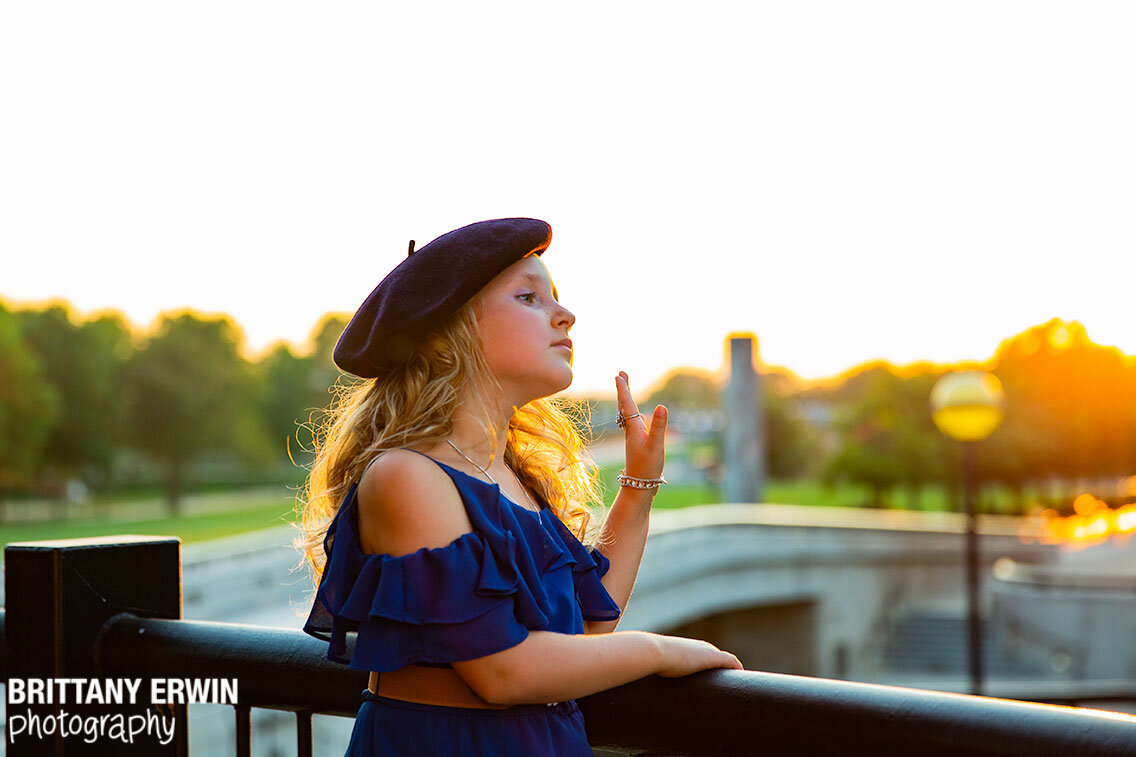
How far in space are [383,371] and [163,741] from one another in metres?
1.16

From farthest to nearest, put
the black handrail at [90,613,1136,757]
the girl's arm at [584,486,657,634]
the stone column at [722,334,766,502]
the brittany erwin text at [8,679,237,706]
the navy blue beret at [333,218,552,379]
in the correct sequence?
the stone column at [722,334,766,502] → the brittany erwin text at [8,679,237,706] → the girl's arm at [584,486,657,634] → the navy blue beret at [333,218,552,379] → the black handrail at [90,613,1136,757]

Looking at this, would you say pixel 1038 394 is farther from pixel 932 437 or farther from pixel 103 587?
pixel 103 587

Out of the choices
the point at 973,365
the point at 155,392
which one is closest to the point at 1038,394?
the point at 973,365

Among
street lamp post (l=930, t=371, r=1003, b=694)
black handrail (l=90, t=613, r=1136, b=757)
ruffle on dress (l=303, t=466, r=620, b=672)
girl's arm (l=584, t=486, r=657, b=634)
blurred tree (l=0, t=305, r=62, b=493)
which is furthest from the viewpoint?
blurred tree (l=0, t=305, r=62, b=493)

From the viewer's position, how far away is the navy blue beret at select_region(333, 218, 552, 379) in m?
1.93

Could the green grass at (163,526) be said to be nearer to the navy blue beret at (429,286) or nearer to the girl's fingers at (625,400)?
the girl's fingers at (625,400)

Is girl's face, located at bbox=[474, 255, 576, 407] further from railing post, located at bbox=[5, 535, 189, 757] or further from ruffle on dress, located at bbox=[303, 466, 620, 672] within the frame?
railing post, located at bbox=[5, 535, 189, 757]

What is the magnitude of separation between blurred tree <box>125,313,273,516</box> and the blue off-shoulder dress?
52.2 meters

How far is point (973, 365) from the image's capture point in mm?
58312

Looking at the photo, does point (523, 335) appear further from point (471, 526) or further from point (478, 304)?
point (471, 526)

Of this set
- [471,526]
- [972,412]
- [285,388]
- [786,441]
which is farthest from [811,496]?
[471,526]

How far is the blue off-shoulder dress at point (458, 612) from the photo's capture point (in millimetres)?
1667

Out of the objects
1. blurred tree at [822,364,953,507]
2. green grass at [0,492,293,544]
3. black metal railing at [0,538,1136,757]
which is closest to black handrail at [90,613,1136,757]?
black metal railing at [0,538,1136,757]

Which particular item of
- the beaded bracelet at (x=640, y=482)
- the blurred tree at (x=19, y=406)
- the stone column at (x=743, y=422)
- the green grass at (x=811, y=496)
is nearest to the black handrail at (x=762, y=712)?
the beaded bracelet at (x=640, y=482)
